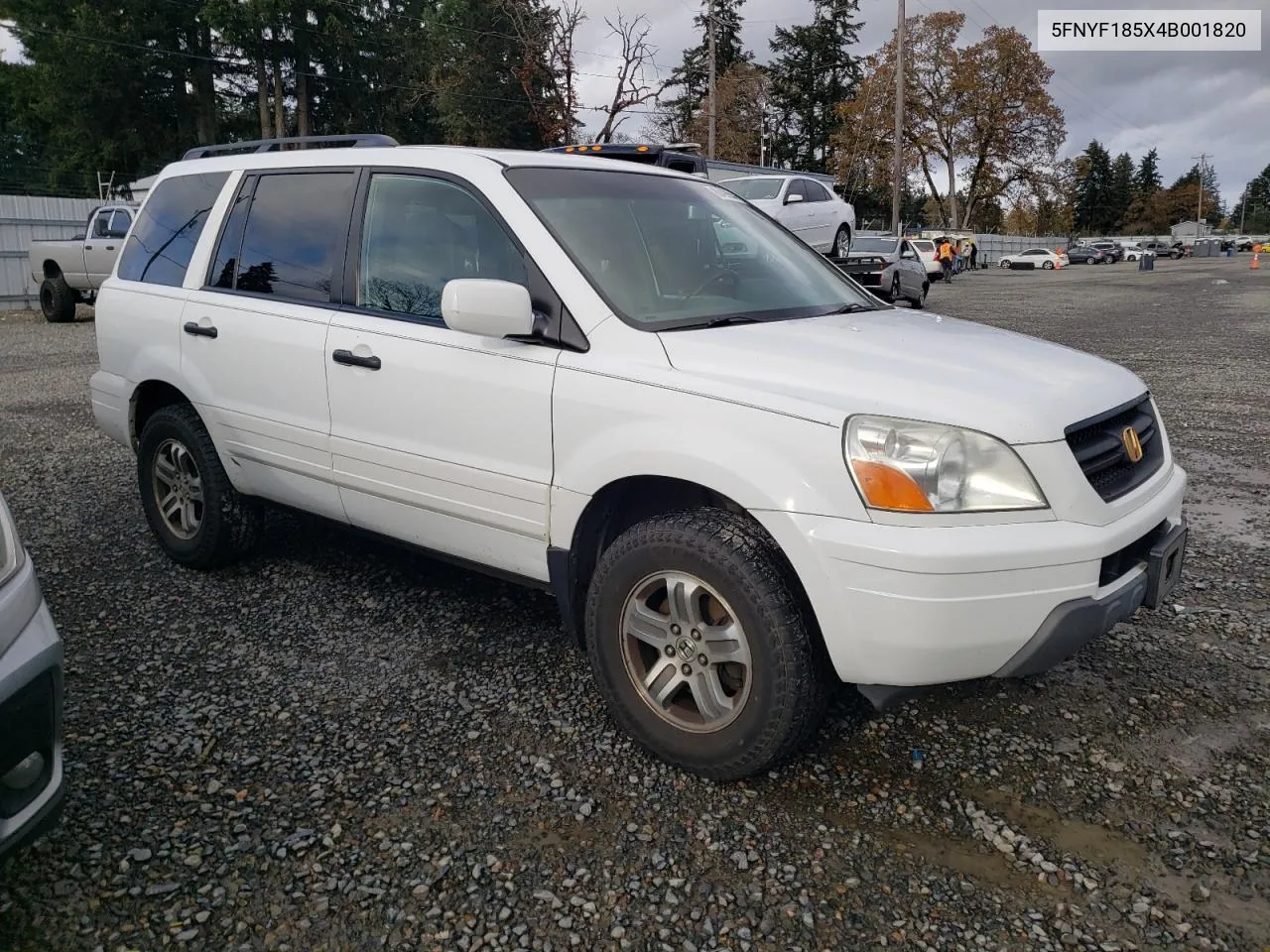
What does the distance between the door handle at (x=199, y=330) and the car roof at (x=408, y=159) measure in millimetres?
749

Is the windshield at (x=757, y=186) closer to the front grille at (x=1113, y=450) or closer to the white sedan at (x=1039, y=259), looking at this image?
the front grille at (x=1113, y=450)

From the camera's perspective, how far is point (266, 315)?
3.99 m

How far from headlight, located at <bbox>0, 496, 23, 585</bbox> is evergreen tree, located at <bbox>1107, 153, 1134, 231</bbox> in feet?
424

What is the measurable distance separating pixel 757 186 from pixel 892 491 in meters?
15.6

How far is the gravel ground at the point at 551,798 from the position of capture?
234 centimetres

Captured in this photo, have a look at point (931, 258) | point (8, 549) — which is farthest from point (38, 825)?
point (931, 258)

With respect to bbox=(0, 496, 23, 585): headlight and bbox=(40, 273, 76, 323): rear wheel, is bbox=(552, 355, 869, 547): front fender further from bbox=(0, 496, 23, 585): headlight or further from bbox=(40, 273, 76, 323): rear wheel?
bbox=(40, 273, 76, 323): rear wheel

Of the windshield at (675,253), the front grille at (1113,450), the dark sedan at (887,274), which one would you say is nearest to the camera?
the front grille at (1113,450)

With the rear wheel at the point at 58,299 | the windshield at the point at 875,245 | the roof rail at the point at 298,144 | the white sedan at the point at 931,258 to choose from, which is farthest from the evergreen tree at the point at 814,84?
the roof rail at the point at 298,144

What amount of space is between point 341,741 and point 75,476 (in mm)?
4493

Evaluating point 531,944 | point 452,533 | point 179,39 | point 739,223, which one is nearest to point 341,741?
point 452,533

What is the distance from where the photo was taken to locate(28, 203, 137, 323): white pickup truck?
56.5 feet

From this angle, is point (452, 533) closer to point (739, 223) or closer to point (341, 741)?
point (341, 741)

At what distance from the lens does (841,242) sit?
18969 mm
